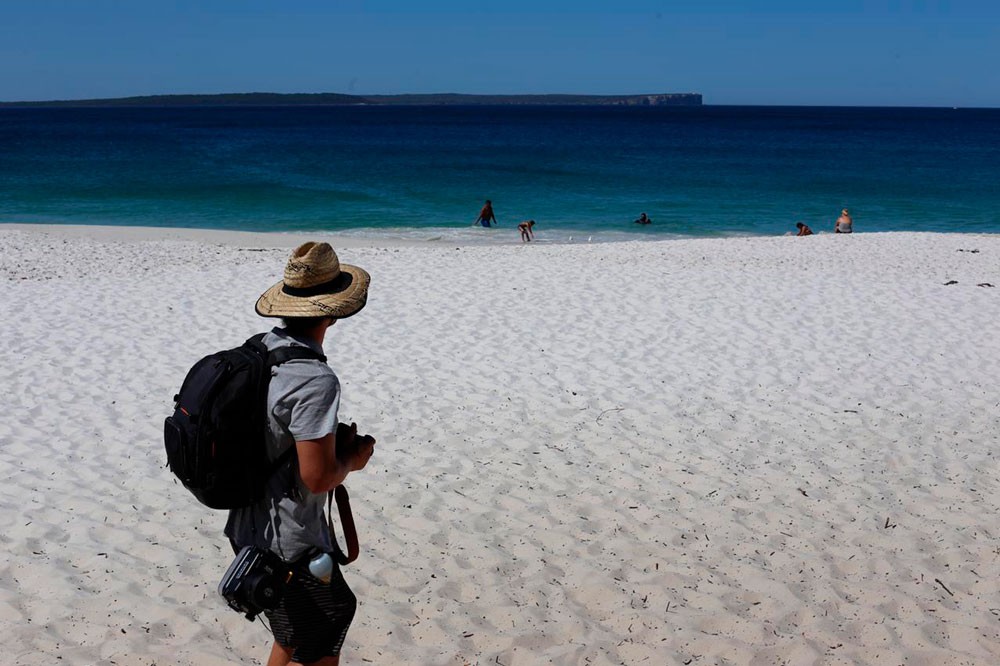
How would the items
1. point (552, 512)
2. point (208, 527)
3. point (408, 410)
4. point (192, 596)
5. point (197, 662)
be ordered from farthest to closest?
point (408, 410)
point (552, 512)
point (208, 527)
point (192, 596)
point (197, 662)

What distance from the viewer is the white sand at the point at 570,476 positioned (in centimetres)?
440

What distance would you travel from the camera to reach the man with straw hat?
9.12 feet

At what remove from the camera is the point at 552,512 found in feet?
18.4

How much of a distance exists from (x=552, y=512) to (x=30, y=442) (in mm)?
3663

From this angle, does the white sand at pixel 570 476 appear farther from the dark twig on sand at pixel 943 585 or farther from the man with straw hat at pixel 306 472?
the man with straw hat at pixel 306 472

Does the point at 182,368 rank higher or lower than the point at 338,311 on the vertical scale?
lower

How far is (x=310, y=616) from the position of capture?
9.66 feet

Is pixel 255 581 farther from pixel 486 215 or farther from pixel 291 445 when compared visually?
pixel 486 215

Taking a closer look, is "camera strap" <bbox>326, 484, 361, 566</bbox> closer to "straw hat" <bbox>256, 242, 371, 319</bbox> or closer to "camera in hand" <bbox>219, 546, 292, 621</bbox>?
"camera in hand" <bbox>219, 546, 292, 621</bbox>

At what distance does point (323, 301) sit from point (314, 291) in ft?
0.26

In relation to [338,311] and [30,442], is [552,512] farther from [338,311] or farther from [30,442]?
[30,442]

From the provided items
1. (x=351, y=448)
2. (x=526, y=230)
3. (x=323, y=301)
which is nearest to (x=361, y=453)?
(x=351, y=448)

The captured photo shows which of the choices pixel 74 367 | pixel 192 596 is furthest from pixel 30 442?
pixel 192 596

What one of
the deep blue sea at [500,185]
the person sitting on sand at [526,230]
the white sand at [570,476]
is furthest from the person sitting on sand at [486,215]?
the white sand at [570,476]
